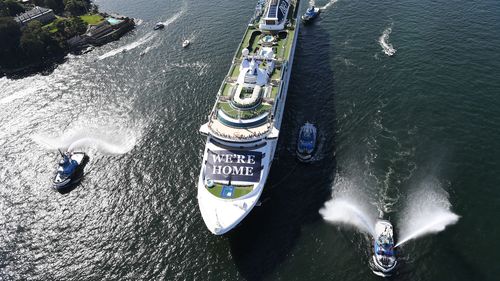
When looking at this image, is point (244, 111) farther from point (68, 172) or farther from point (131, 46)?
point (131, 46)

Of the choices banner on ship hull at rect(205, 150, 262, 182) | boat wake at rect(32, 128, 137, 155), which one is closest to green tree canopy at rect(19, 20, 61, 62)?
boat wake at rect(32, 128, 137, 155)

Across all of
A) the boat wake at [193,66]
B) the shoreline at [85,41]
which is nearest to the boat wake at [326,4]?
the boat wake at [193,66]

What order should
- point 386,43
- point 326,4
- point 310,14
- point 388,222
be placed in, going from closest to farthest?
point 388,222, point 386,43, point 310,14, point 326,4

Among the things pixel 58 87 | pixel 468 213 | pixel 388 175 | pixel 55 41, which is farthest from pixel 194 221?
pixel 55 41

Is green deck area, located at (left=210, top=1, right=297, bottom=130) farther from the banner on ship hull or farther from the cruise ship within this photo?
the banner on ship hull

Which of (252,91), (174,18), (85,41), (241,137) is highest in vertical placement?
(252,91)

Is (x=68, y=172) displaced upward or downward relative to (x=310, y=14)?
downward

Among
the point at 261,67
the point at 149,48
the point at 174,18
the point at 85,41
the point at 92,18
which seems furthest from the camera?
Result: the point at 174,18

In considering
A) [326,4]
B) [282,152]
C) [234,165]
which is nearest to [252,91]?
[282,152]
